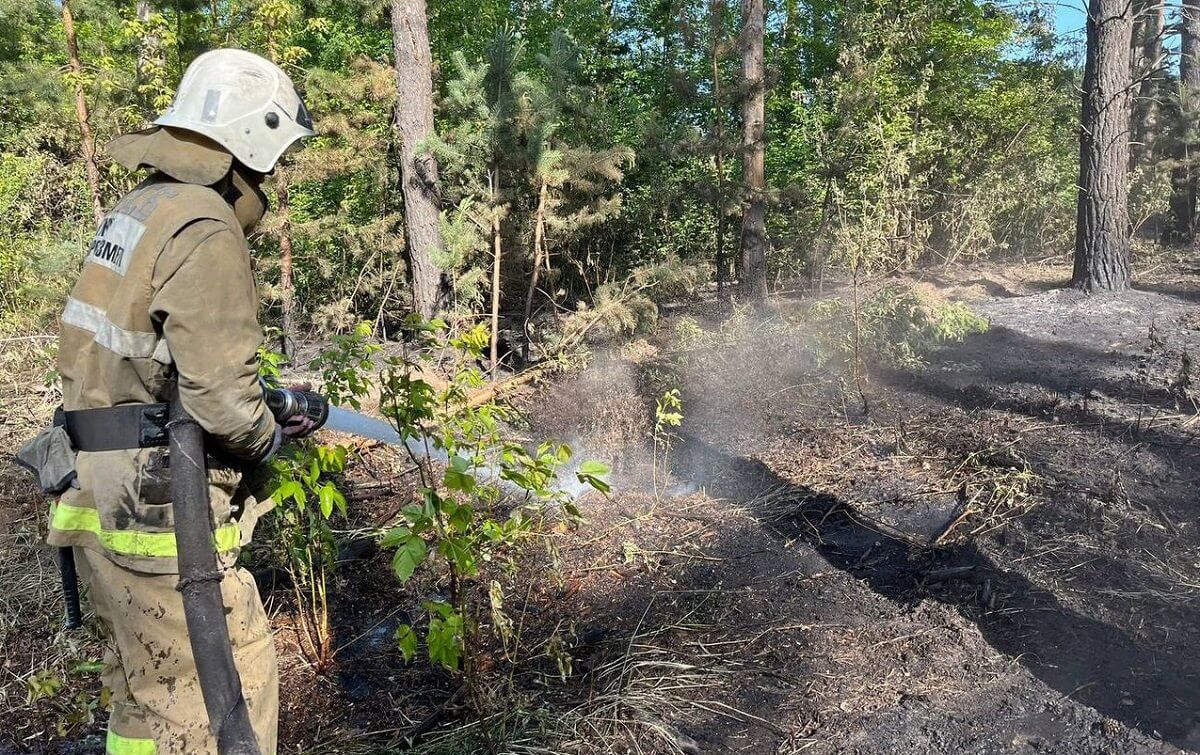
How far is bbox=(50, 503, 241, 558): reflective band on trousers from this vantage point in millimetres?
2107

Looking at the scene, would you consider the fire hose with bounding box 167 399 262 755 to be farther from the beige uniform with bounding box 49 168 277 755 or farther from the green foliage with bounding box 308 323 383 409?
the green foliage with bounding box 308 323 383 409

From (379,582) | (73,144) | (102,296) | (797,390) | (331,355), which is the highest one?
(73,144)

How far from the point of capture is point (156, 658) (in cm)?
217

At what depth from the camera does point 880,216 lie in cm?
670

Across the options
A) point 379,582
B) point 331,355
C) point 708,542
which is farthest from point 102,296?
point 708,542

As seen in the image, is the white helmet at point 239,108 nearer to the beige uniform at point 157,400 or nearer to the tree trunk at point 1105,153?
the beige uniform at point 157,400

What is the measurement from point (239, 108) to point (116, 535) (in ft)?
4.04

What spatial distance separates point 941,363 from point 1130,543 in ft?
11.3

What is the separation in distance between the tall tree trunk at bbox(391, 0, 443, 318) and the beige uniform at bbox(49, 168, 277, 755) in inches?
265

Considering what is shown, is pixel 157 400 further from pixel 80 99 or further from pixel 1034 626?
pixel 80 99

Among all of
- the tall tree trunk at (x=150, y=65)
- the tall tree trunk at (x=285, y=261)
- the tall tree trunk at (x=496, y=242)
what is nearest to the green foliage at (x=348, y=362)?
the tall tree trunk at (x=496, y=242)

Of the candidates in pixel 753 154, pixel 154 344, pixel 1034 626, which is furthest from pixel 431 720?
pixel 753 154

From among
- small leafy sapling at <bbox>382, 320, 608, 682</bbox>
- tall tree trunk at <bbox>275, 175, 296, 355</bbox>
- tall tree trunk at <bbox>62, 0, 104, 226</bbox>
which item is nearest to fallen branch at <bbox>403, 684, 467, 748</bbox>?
small leafy sapling at <bbox>382, 320, 608, 682</bbox>

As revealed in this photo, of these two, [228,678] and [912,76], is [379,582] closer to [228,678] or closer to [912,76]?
[228,678]
